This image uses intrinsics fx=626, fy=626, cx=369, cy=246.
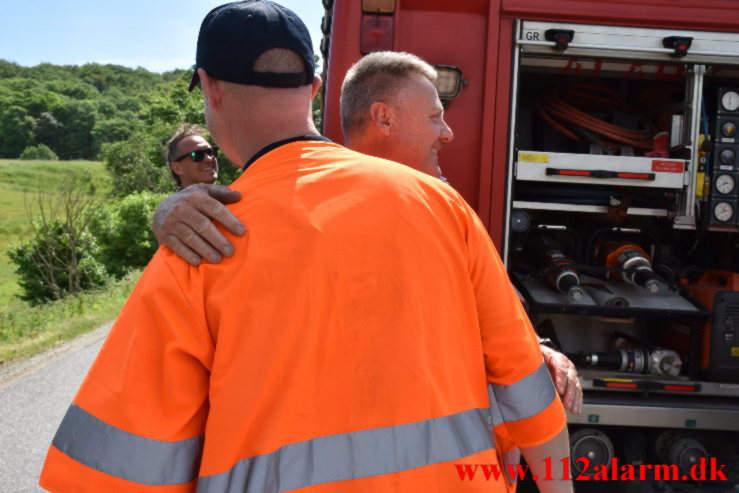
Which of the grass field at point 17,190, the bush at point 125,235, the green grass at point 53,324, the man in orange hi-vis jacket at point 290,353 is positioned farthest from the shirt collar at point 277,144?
the grass field at point 17,190

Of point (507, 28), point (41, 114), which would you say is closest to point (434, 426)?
point (507, 28)

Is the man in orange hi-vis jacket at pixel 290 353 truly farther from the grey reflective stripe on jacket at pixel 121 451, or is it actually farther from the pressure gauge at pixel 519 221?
the pressure gauge at pixel 519 221

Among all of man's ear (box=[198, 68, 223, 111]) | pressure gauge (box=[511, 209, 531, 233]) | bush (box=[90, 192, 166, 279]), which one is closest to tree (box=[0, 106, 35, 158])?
bush (box=[90, 192, 166, 279])

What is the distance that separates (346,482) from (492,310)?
50 cm

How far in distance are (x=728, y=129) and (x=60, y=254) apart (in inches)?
880

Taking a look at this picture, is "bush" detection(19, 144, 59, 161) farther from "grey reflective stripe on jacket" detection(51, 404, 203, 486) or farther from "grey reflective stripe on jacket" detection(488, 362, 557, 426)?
"grey reflective stripe on jacket" detection(488, 362, 557, 426)

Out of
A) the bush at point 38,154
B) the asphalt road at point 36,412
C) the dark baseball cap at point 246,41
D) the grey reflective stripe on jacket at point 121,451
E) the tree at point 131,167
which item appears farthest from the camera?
the bush at point 38,154

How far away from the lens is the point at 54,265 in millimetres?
22016

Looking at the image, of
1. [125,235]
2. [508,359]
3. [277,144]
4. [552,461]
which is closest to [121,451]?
[277,144]

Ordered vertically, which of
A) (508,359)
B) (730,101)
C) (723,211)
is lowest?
(508,359)

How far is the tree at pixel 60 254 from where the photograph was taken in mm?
21453

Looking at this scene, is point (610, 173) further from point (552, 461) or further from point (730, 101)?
point (552, 461)

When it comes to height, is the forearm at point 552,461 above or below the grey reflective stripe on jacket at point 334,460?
below

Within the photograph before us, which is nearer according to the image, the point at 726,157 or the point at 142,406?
the point at 142,406
